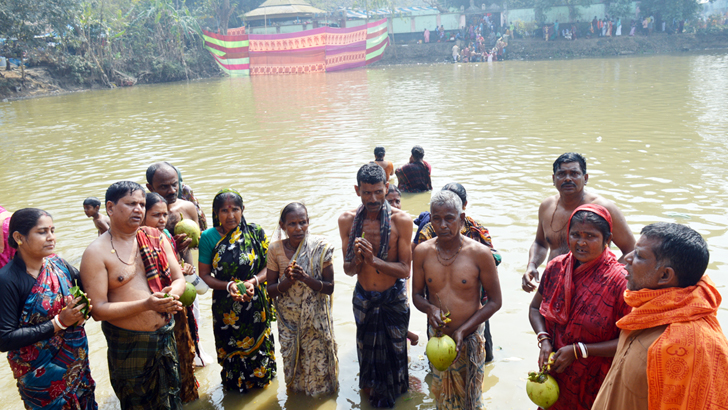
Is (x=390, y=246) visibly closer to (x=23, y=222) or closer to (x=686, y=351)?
(x=686, y=351)

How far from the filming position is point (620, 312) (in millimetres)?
2670

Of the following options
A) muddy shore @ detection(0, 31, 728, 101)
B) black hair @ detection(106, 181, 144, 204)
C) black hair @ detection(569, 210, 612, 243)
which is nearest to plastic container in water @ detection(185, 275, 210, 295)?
black hair @ detection(106, 181, 144, 204)

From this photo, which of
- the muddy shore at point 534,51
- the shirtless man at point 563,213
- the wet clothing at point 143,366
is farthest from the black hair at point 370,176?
the muddy shore at point 534,51

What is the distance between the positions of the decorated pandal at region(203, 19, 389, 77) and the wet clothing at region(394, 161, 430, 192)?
2997 centimetres

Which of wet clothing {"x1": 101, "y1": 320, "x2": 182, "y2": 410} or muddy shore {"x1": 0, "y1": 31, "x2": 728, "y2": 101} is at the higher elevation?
muddy shore {"x1": 0, "y1": 31, "x2": 728, "y2": 101}

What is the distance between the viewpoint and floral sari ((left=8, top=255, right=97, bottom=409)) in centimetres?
312

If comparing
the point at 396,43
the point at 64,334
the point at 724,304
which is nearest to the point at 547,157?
the point at 724,304

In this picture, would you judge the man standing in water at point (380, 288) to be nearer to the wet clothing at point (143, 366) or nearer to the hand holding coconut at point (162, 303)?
the hand holding coconut at point (162, 303)

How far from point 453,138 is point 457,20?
3366 cm

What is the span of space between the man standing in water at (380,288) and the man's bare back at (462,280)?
366 millimetres

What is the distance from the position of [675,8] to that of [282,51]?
29245mm

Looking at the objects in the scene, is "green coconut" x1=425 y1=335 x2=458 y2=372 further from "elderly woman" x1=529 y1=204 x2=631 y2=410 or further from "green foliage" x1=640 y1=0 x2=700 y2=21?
"green foliage" x1=640 y1=0 x2=700 y2=21

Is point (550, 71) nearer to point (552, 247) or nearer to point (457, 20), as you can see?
point (457, 20)

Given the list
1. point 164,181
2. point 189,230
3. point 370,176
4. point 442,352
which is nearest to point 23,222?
point 189,230
